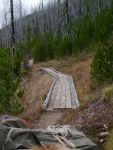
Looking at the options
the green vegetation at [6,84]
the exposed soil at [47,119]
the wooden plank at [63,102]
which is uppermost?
the green vegetation at [6,84]

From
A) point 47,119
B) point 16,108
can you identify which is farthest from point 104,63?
point 47,119

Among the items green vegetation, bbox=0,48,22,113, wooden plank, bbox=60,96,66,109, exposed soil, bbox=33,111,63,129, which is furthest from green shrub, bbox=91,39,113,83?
green vegetation, bbox=0,48,22,113

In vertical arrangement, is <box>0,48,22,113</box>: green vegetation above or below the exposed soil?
above

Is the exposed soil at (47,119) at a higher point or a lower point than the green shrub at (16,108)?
lower

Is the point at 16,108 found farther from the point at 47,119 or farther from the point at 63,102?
the point at 63,102

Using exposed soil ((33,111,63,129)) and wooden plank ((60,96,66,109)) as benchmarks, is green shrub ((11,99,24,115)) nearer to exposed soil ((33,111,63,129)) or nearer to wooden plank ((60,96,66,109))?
exposed soil ((33,111,63,129))

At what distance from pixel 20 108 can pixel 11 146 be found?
10341 mm

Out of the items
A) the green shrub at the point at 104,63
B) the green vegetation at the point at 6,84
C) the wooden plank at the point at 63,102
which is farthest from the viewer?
the green shrub at the point at 104,63

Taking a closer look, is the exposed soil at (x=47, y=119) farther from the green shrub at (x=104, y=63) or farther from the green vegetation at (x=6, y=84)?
the green shrub at (x=104, y=63)

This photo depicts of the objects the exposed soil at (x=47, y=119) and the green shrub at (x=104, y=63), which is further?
the green shrub at (x=104, y=63)

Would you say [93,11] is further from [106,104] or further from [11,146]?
[11,146]

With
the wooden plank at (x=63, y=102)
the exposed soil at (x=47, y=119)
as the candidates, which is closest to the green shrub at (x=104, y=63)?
the wooden plank at (x=63, y=102)

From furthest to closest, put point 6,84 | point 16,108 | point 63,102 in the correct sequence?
point 63,102, point 16,108, point 6,84

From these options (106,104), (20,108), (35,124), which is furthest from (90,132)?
(20,108)
